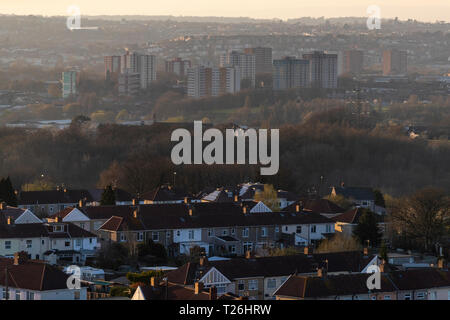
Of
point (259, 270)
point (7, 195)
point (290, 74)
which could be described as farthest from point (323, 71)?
point (259, 270)

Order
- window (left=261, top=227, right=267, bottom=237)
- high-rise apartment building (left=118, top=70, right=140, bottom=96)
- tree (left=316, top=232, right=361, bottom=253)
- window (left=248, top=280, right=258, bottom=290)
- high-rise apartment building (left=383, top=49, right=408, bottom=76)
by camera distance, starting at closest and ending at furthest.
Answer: window (left=248, top=280, right=258, bottom=290) → tree (left=316, top=232, right=361, bottom=253) → window (left=261, top=227, right=267, bottom=237) → high-rise apartment building (left=118, top=70, right=140, bottom=96) → high-rise apartment building (left=383, top=49, right=408, bottom=76)

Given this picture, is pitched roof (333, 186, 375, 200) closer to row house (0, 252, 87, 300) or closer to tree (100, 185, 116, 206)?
tree (100, 185, 116, 206)

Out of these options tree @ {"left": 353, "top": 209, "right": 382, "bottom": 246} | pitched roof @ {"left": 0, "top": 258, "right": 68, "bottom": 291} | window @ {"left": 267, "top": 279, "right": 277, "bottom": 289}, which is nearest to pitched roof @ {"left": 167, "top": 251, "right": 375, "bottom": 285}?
window @ {"left": 267, "top": 279, "right": 277, "bottom": 289}

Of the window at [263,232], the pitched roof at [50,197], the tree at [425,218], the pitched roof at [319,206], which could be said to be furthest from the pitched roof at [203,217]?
the pitched roof at [50,197]

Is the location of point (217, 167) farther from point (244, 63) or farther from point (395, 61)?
point (395, 61)

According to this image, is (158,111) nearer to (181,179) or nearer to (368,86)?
(368,86)
